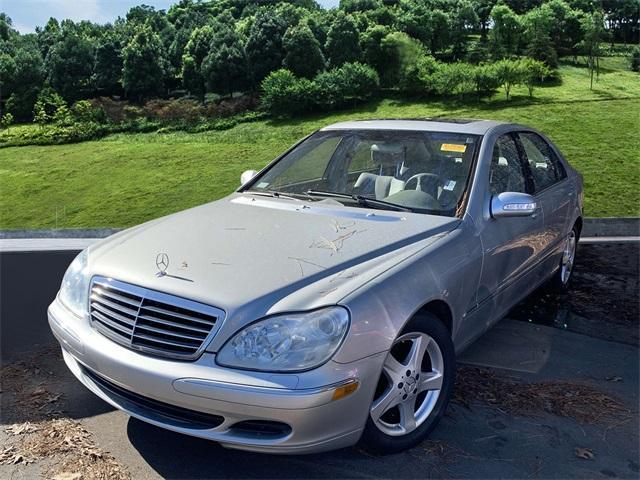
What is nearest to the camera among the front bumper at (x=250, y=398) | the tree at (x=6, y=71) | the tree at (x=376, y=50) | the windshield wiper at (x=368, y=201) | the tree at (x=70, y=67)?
the front bumper at (x=250, y=398)

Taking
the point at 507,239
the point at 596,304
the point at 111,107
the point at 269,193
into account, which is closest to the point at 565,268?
the point at 596,304

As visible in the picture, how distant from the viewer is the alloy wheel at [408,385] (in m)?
2.66

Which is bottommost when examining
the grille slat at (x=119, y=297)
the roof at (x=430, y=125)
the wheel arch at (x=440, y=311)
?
the wheel arch at (x=440, y=311)

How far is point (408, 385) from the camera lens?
2750 millimetres

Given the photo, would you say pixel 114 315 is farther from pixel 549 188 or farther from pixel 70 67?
pixel 70 67

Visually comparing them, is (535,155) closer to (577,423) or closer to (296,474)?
(577,423)

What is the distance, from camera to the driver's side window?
12.4 ft

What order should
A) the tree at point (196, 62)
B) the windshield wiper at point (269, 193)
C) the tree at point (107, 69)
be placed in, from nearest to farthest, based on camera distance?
the windshield wiper at point (269, 193)
the tree at point (196, 62)
the tree at point (107, 69)

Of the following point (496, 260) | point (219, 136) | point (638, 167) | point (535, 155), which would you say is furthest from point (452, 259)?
point (219, 136)

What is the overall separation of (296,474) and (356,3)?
120 ft

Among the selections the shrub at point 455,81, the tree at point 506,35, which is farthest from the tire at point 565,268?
the tree at point 506,35

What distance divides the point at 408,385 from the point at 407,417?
0.53 ft

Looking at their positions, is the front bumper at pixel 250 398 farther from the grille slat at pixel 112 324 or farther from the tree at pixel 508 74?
the tree at pixel 508 74

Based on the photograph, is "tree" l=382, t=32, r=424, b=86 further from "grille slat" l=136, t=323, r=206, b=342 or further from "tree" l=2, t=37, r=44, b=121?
"grille slat" l=136, t=323, r=206, b=342
